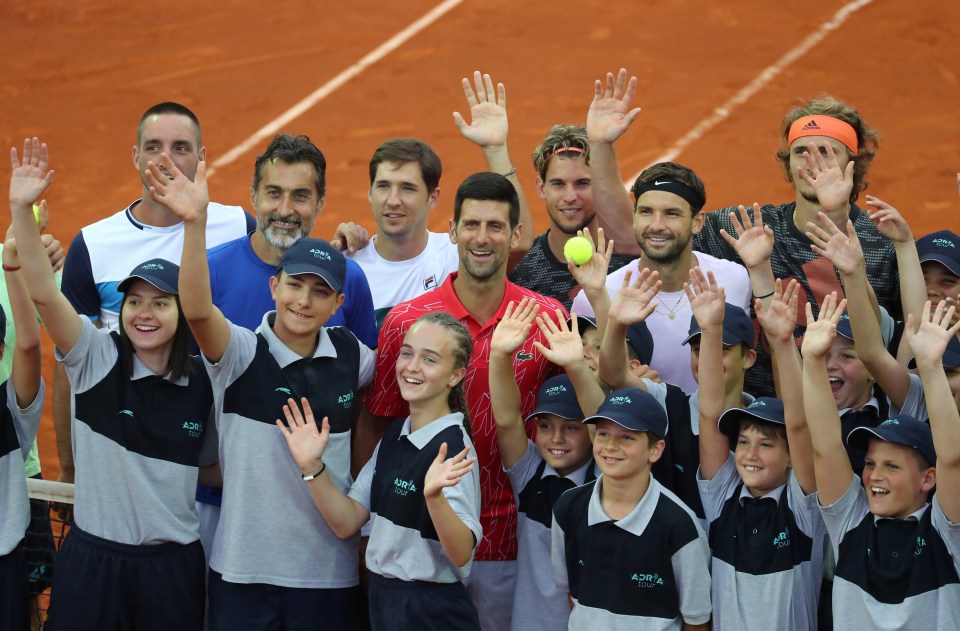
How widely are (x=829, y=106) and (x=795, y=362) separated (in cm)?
213

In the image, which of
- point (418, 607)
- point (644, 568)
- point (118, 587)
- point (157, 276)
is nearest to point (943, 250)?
point (644, 568)

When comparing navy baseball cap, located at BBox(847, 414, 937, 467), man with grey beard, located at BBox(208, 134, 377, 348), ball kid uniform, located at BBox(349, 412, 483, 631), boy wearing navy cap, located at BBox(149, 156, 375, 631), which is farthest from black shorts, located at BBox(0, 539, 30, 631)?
navy baseball cap, located at BBox(847, 414, 937, 467)

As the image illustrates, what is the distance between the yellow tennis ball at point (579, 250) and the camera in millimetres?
6305

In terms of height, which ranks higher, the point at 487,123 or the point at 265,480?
→ the point at 487,123

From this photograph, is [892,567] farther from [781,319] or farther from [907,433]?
[781,319]

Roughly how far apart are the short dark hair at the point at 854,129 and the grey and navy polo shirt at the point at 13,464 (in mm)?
4270

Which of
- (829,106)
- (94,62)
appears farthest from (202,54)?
(829,106)

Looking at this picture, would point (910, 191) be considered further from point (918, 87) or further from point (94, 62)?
point (94, 62)

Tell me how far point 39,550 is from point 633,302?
10.2 ft

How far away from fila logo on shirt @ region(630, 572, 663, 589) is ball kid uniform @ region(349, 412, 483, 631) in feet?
2.29

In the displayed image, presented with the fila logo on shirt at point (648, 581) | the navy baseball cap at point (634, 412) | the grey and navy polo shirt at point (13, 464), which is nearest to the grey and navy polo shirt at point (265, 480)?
the grey and navy polo shirt at point (13, 464)

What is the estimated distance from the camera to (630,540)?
5570mm

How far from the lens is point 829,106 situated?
7285mm

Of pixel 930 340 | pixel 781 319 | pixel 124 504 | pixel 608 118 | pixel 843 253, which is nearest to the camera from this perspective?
pixel 930 340
